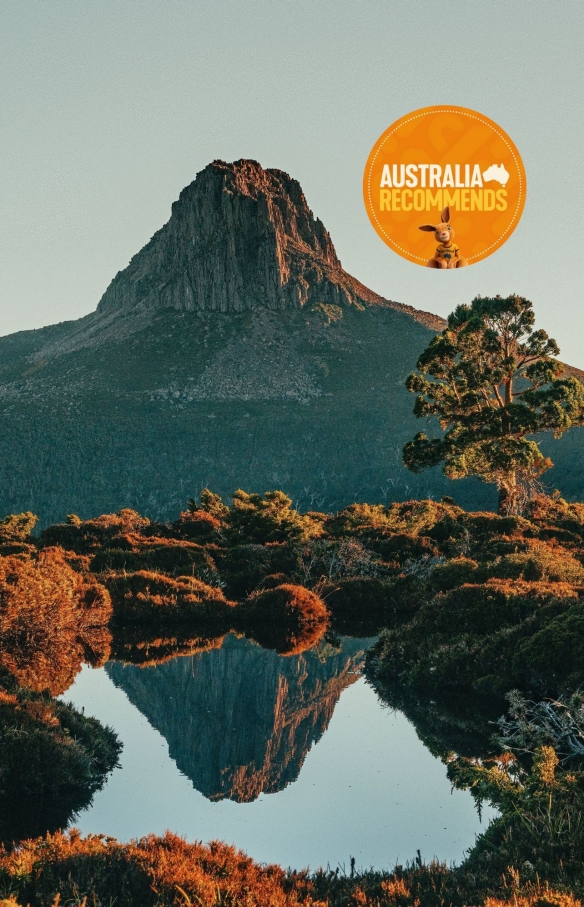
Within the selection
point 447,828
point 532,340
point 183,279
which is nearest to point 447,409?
point 532,340

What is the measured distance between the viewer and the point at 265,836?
9703 millimetres

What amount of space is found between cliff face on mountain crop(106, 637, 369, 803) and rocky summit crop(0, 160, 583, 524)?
60.0 meters

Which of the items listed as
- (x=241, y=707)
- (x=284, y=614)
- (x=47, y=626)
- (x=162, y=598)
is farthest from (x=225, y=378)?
(x=241, y=707)

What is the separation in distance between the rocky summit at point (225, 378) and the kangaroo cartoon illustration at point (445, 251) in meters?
54.2

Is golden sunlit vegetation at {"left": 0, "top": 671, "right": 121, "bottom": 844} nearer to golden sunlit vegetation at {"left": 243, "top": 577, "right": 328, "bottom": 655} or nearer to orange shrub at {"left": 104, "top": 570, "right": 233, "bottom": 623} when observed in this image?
golden sunlit vegetation at {"left": 243, "top": 577, "right": 328, "bottom": 655}

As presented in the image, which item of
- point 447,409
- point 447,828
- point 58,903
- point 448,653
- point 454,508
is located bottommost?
point 58,903

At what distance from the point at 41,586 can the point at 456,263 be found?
41.8ft

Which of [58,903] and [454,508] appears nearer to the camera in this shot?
[58,903]

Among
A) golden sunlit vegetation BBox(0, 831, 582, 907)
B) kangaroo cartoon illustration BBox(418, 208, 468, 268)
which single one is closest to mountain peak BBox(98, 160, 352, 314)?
kangaroo cartoon illustration BBox(418, 208, 468, 268)

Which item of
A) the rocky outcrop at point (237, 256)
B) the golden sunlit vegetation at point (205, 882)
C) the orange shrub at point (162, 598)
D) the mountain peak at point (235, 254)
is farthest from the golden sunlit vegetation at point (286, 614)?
the rocky outcrop at point (237, 256)

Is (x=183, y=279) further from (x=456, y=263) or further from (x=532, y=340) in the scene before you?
(x=456, y=263)

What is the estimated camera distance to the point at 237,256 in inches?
6599

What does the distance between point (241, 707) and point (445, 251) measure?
525 inches

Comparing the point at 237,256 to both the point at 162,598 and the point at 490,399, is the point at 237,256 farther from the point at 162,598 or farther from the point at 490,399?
the point at 162,598
